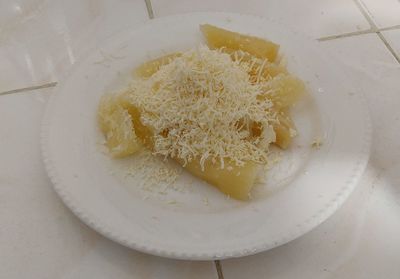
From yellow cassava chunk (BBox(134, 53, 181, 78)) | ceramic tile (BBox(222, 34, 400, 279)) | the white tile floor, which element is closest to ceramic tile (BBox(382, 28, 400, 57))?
the white tile floor

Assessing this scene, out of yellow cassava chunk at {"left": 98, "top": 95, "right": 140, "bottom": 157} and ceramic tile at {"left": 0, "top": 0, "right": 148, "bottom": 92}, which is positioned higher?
ceramic tile at {"left": 0, "top": 0, "right": 148, "bottom": 92}

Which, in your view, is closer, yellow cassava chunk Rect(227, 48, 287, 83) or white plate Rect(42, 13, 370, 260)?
white plate Rect(42, 13, 370, 260)

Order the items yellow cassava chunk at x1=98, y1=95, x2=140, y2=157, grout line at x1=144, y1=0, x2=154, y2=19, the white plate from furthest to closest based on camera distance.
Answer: grout line at x1=144, y1=0, x2=154, y2=19, yellow cassava chunk at x1=98, y1=95, x2=140, y2=157, the white plate

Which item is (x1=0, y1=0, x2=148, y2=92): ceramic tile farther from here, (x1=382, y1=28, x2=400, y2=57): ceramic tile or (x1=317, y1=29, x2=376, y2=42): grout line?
(x1=382, y1=28, x2=400, y2=57): ceramic tile

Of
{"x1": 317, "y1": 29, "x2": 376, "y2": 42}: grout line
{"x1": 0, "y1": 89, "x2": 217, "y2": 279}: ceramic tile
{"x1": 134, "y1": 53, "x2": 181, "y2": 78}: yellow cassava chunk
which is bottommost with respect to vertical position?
{"x1": 0, "y1": 89, "x2": 217, "y2": 279}: ceramic tile

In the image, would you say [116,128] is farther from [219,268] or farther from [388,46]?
[388,46]

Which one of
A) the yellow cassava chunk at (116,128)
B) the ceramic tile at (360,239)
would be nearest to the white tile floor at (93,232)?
the ceramic tile at (360,239)

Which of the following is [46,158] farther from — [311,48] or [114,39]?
[311,48]

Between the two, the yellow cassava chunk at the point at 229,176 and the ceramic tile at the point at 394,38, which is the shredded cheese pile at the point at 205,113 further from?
the ceramic tile at the point at 394,38
